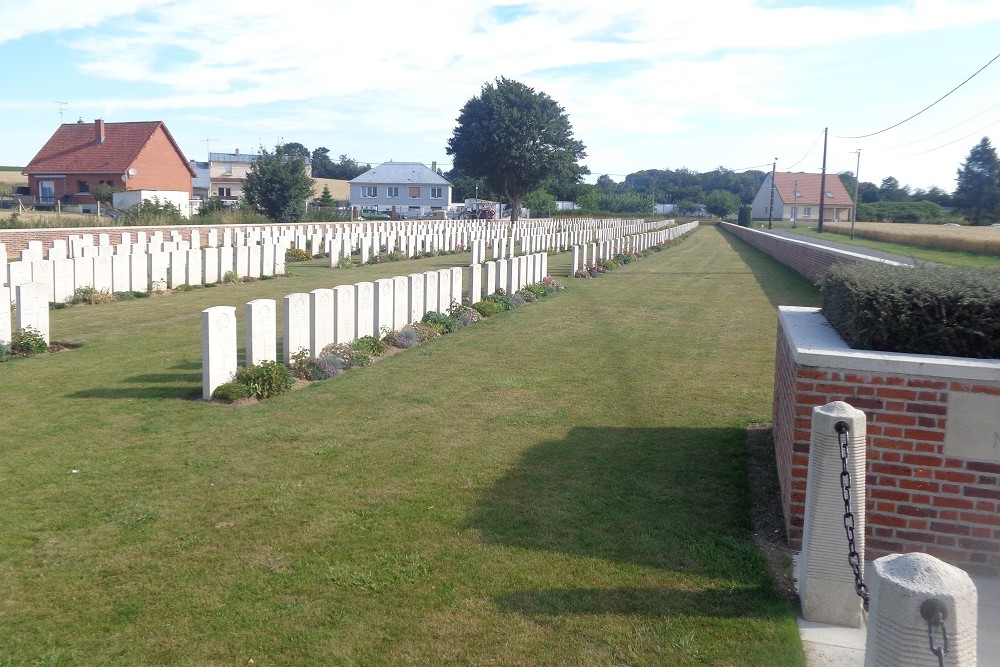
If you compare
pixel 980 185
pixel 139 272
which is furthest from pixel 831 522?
pixel 980 185

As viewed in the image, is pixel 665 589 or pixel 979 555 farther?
pixel 979 555

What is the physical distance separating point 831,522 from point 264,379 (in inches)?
216

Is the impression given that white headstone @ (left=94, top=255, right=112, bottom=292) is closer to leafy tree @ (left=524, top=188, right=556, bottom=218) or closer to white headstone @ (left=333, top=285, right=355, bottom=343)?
white headstone @ (left=333, top=285, right=355, bottom=343)

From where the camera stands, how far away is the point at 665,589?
405 centimetres

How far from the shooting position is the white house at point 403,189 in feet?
286

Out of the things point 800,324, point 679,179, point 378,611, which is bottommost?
point 378,611

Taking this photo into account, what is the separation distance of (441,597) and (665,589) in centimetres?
105

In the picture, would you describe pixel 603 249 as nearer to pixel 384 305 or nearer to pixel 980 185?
pixel 384 305

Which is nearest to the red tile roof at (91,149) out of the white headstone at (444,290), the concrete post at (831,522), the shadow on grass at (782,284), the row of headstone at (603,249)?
the row of headstone at (603,249)

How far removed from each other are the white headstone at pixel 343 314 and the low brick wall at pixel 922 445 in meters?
6.06

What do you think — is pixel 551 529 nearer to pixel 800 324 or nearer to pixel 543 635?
pixel 543 635

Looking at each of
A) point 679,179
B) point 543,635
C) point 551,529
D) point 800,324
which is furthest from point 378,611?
point 679,179

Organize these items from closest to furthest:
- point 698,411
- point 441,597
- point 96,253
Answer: point 441,597 → point 698,411 → point 96,253

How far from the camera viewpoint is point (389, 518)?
4.94 m
